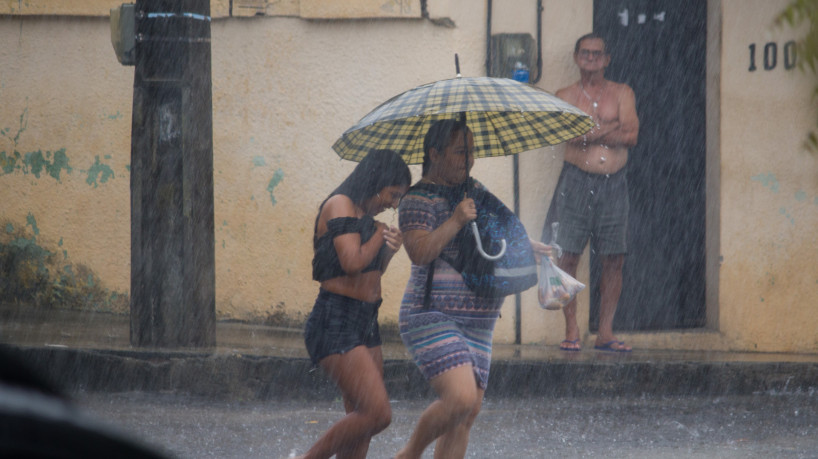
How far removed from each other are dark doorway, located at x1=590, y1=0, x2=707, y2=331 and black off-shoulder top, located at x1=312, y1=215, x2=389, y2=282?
4.20m

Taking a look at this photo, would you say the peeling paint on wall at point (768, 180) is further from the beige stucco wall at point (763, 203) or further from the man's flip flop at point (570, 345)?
the man's flip flop at point (570, 345)

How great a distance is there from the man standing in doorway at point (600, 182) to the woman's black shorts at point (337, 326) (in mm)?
3747

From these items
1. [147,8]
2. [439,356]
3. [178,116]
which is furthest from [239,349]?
[439,356]

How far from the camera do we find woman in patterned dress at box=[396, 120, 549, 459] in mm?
3994

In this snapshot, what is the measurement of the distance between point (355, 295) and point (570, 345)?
150 inches

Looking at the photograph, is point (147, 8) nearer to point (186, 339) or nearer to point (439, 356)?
point (186, 339)

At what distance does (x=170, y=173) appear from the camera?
6785 millimetres

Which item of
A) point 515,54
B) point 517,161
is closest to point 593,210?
point 517,161

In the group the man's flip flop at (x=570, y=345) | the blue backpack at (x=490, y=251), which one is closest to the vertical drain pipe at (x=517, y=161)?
the man's flip flop at (x=570, y=345)

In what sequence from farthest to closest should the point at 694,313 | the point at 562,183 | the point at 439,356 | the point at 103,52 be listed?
the point at 103,52 < the point at 694,313 < the point at 562,183 < the point at 439,356

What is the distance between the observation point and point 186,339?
679cm

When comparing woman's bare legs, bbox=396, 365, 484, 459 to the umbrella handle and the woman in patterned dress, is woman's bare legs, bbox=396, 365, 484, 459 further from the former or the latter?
the umbrella handle

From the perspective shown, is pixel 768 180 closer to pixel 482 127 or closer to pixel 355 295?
pixel 482 127

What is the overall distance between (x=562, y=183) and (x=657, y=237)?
110 cm
